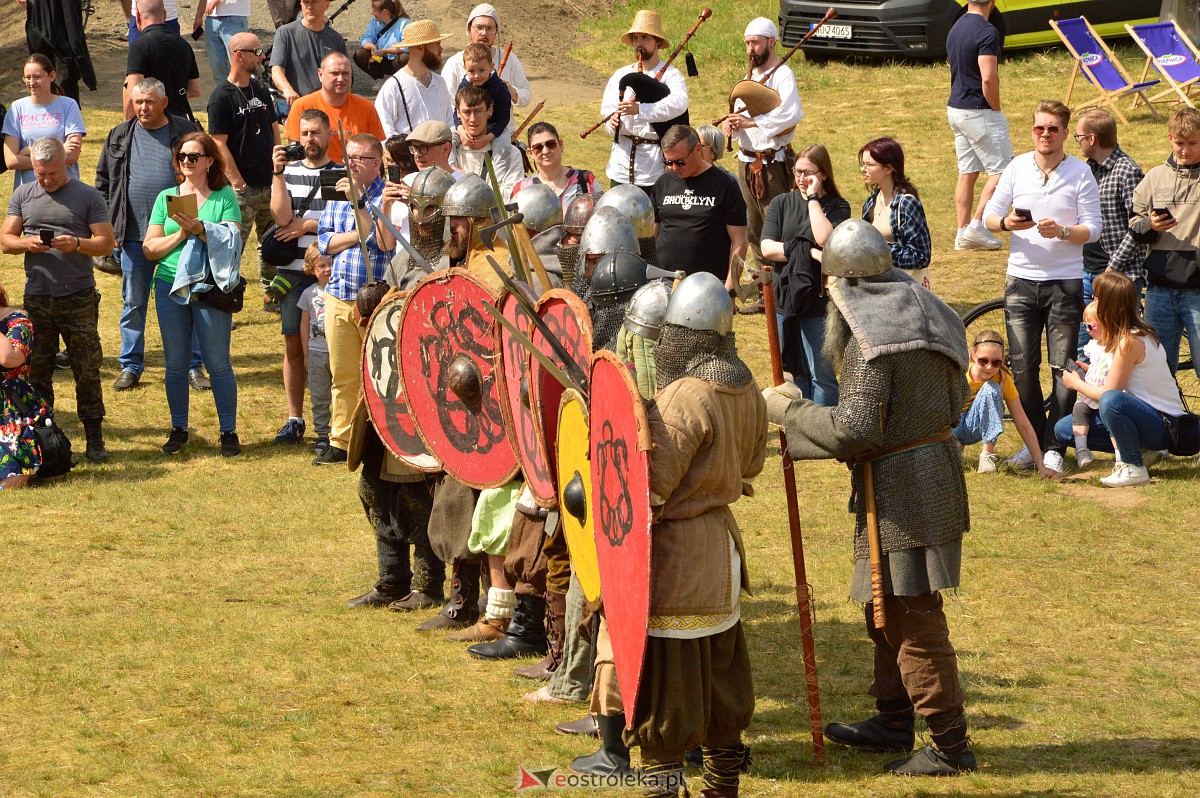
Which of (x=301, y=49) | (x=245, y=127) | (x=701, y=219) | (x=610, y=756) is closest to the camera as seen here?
(x=610, y=756)

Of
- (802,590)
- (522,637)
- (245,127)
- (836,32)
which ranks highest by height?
(836,32)

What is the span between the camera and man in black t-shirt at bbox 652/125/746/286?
853cm

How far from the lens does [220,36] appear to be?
13.7m

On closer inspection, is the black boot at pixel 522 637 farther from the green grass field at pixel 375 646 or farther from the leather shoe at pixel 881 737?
the leather shoe at pixel 881 737

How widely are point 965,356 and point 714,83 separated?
13053mm

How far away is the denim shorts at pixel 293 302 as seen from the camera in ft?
30.6

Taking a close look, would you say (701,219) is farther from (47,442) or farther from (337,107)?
(47,442)

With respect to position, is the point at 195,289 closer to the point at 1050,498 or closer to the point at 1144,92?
the point at 1050,498

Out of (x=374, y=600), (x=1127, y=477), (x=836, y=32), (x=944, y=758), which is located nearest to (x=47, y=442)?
(x=374, y=600)

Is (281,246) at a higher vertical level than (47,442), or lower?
higher

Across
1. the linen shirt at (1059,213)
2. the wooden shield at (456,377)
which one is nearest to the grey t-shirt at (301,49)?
the linen shirt at (1059,213)

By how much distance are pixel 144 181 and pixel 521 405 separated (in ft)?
18.0

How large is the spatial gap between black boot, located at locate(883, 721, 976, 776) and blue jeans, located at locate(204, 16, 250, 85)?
34.2 feet

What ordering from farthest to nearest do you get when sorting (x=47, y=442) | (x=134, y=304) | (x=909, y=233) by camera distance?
(x=134, y=304) → (x=47, y=442) → (x=909, y=233)
